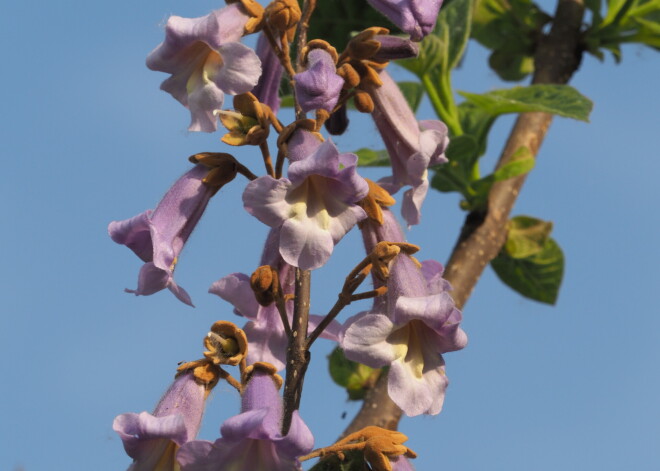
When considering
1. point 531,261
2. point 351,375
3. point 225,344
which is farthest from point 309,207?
point 531,261

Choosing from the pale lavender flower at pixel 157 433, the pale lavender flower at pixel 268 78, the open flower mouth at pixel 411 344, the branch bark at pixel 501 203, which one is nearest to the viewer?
the pale lavender flower at pixel 157 433

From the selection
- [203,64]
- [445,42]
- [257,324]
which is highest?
[445,42]

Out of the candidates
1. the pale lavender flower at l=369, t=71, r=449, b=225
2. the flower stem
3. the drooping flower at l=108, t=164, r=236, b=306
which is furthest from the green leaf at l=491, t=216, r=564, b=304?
the drooping flower at l=108, t=164, r=236, b=306

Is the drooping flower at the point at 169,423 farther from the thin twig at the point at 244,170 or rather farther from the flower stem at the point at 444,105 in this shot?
the flower stem at the point at 444,105

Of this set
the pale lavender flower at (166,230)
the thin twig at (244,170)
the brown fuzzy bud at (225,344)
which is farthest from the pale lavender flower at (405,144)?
the brown fuzzy bud at (225,344)

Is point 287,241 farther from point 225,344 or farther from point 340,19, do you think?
point 340,19

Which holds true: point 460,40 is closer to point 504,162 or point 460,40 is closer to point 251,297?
point 504,162

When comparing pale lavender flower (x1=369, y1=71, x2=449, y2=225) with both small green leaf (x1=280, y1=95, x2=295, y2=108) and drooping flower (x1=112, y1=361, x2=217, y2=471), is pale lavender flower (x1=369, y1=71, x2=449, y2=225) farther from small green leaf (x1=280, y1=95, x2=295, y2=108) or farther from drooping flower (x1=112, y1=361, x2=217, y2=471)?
small green leaf (x1=280, y1=95, x2=295, y2=108)

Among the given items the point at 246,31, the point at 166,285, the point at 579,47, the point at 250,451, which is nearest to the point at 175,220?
the point at 166,285
